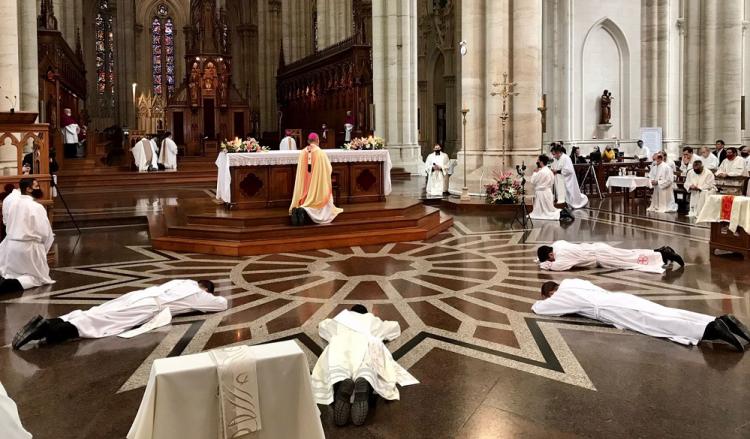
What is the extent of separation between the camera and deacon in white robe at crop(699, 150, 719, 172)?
16047 millimetres

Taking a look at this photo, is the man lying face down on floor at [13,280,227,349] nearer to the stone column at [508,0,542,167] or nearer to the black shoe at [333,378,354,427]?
the black shoe at [333,378,354,427]

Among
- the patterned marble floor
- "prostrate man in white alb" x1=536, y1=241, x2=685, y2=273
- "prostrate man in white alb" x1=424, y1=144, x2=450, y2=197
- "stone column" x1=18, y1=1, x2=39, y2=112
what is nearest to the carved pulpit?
"stone column" x1=18, y1=1, x2=39, y2=112

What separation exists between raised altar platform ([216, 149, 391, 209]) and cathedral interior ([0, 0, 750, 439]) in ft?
0.14

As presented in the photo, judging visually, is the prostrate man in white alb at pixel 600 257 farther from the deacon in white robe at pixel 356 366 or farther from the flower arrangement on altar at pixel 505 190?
the flower arrangement on altar at pixel 505 190

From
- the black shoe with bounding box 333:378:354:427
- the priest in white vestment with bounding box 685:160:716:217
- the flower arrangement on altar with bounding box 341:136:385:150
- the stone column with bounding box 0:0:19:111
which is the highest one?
the stone column with bounding box 0:0:19:111

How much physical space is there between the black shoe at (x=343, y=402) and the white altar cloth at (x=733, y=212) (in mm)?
7209

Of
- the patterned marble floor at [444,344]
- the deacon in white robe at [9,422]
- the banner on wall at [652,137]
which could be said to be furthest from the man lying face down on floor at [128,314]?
the banner on wall at [652,137]

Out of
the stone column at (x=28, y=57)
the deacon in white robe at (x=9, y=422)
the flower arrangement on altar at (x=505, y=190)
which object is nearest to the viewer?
the deacon in white robe at (x=9, y=422)

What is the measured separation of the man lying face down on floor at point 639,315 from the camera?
5.50 meters

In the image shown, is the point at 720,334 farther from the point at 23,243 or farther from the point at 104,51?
the point at 104,51

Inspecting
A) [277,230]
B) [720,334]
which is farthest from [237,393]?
[277,230]

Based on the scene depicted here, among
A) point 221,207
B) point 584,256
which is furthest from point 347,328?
point 221,207

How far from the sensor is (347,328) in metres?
5.07

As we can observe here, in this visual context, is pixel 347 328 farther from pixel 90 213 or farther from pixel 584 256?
pixel 90 213
